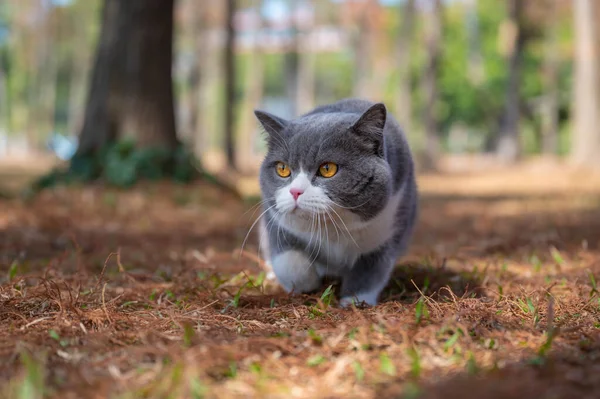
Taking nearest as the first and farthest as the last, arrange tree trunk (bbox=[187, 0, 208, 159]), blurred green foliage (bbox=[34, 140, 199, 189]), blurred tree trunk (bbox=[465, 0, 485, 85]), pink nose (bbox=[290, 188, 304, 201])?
pink nose (bbox=[290, 188, 304, 201])
blurred green foliage (bbox=[34, 140, 199, 189])
tree trunk (bbox=[187, 0, 208, 159])
blurred tree trunk (bbox=[465, 0, 485, 85])

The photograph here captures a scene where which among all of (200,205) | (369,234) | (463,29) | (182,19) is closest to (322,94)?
(463,29)

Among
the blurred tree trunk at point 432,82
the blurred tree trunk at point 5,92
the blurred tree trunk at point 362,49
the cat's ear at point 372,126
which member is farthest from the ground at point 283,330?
the blurred tree trunk at point 5,92

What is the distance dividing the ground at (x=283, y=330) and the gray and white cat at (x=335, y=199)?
19 centimetres

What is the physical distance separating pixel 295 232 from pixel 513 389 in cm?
156

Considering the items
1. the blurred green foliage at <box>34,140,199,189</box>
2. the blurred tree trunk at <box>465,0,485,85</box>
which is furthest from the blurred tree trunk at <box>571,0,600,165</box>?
the blurred tree trunk at <box>465,0,485,85</box>

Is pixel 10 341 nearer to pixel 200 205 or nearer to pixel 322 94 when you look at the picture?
pixel 200 205

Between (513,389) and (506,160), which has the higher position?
(513,389)

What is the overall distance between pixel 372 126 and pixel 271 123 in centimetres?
55

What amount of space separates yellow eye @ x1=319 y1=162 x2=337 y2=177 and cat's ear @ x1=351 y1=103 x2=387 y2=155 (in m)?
0.19

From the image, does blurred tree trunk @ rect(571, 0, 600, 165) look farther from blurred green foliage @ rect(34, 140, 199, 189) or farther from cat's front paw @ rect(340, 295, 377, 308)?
cat's front paw @ rect(340, 295, 377, 308)

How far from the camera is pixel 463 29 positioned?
134ft

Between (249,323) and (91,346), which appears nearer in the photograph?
(91,346)

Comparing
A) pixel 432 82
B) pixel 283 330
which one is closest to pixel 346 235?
pixel 283 330

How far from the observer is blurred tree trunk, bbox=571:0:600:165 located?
12961 mm
